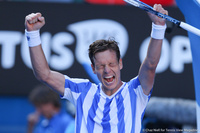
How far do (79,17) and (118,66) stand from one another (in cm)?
369

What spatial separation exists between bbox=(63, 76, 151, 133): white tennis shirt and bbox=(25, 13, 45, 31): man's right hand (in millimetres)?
485

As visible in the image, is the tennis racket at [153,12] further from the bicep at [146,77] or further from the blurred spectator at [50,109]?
the blurred spectator at [50,109]

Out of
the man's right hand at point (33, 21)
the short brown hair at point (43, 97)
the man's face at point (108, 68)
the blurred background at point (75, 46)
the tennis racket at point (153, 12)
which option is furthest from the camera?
the blurred background at point (75, 46)

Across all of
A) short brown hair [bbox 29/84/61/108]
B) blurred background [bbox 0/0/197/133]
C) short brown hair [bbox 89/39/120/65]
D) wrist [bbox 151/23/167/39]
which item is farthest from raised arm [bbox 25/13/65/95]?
blurred background [bbox 0/0/197/133]

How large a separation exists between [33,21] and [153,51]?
2.76ft

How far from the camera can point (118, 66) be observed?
291 centimetres

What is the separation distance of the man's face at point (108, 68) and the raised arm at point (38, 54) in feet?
1.03

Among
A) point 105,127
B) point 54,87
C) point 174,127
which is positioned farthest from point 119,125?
point 174,127

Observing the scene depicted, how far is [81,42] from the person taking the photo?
6.45m

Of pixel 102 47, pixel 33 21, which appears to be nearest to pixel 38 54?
pixel 33 21

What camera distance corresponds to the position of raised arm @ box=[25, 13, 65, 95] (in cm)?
276

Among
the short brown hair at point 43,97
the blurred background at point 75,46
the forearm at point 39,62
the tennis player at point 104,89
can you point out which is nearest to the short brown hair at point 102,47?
the tennis player at point 104,89

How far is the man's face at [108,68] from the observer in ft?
9.32

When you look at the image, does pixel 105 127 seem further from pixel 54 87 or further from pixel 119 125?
pixel 54 87
